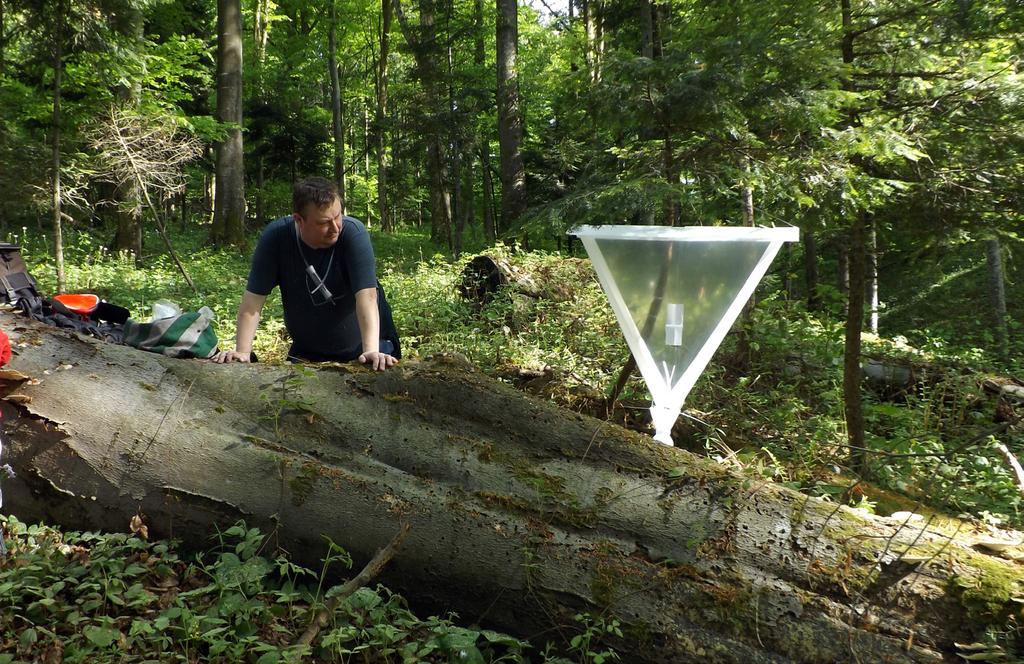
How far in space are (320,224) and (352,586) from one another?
189 cm

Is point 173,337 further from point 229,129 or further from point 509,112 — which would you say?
point 229,129

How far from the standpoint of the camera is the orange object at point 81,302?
4.07 meters

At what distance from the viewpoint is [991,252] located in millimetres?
11859

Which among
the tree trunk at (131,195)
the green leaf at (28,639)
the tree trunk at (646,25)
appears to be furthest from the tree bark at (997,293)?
the tree trunk at (131,195)

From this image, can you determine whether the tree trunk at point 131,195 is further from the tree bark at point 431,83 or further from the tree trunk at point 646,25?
the tree trunk at point 646,25

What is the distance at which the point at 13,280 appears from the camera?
400 cm

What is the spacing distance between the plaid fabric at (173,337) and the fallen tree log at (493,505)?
19 cm

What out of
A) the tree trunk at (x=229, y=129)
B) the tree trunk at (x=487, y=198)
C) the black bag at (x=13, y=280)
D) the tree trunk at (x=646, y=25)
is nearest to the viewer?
the black bag at (x=13, y=280)

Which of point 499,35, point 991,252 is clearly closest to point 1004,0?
point 991,252

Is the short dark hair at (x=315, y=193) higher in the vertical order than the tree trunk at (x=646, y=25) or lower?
lower

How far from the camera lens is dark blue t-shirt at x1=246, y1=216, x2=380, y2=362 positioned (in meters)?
3.56

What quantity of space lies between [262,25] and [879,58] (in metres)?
24.0

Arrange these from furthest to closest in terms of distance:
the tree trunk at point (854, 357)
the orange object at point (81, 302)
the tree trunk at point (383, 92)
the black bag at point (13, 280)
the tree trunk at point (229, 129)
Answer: the tree trunk at point (383, 92)
the tree trunk at point (229, 129)
the tree trunk at point (854, 357)
the orange object at point (81, 302)
the black bag at point (13, 280)

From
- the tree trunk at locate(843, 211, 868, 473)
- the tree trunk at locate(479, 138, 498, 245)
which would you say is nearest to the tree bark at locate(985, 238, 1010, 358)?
the tree trunk at locate(843, 211, 868, 473)
